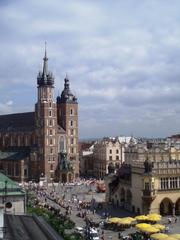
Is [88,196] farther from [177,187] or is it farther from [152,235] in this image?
[152,235]

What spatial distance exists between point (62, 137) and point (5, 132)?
20.6 meters

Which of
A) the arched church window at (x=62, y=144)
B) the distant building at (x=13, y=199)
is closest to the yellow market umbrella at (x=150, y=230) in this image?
the distant building at (x=13, y=199)

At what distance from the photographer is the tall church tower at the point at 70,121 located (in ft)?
353

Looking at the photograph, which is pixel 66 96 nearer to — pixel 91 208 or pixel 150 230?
pixel 91 208

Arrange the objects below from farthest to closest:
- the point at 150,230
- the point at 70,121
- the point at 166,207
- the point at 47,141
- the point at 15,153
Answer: the point at 15,153
the point at 70,121
the point at 47,141
the point at 166,207
the point at 150,230

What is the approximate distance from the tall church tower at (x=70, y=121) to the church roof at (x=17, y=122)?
23.2 ft

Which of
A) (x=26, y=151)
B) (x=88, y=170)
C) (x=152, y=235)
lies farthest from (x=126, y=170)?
(x=88, y=170)

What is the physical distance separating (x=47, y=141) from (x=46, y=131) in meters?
2.15

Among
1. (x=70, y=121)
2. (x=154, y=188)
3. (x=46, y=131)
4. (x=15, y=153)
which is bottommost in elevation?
(x=154, y=188)

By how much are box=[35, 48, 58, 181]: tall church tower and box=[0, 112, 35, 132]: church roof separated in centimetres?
586

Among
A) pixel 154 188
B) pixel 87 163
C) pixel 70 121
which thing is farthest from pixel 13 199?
pixel 87 163

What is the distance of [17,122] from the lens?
390 feet

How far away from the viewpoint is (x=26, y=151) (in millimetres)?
A: 108062

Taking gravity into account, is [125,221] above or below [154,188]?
below
